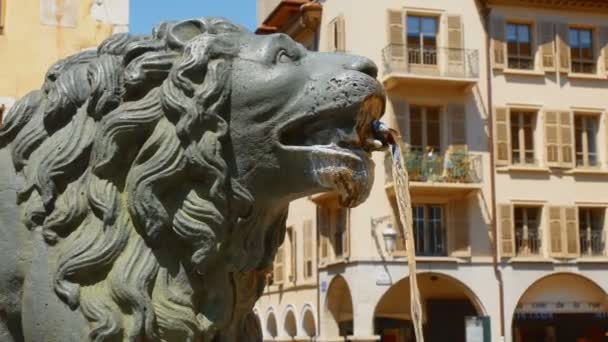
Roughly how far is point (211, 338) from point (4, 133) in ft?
2.47

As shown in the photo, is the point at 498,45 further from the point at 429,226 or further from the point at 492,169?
the point at 429,226

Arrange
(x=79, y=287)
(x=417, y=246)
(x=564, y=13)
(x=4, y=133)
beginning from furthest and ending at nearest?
(x=564, y=13)
(x=417, y=246)
(x=4, y=133)
(x=79, y=287)

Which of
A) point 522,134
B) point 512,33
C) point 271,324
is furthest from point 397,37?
point 271,324

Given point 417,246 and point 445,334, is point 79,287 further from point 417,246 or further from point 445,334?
point 445,334

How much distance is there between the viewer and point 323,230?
29641 millimetres

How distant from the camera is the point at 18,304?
2441mm

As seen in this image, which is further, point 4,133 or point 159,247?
point 4,133

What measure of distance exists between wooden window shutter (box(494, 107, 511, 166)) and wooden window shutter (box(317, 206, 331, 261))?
206 inches

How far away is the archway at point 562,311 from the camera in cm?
2833

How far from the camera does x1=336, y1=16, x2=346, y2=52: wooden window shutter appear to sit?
28.2 meters

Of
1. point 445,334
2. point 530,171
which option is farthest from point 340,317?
point 530,171

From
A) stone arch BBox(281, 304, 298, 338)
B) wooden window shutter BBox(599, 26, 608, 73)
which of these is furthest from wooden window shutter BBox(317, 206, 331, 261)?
wooden window shutter BBox(599, 26, 608, 73)

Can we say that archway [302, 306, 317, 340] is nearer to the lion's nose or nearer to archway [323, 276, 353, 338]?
archway [323, 276, 353, 338]

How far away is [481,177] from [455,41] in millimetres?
3890
